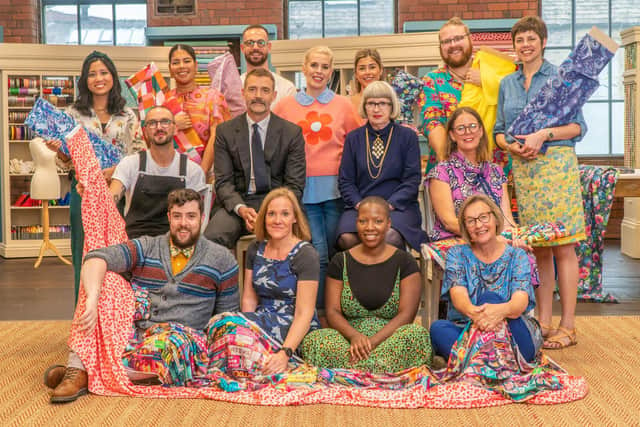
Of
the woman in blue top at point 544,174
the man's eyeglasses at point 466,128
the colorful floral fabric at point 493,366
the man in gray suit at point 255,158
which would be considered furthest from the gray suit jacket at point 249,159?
the colorful floral fabric at point 493,366

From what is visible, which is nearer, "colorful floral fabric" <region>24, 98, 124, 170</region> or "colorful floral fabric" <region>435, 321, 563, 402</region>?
"colorful floral fabric" <region>435, 321, 563, 402</region>

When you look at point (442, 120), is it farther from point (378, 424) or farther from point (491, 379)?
point (378, 424)

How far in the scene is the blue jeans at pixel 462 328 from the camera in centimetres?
333

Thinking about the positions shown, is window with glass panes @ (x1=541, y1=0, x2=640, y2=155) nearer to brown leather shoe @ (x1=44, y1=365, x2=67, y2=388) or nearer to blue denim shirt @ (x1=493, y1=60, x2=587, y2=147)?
blue denim shirt @ (x1=493, y1=60, x2=587, y2=147)

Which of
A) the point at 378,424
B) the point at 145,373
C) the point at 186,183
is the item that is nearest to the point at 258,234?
the point at 186,183

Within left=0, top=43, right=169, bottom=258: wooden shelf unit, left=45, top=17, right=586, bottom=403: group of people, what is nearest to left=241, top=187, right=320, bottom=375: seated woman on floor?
left=45, top=17, right=586, bottom=403: group of people

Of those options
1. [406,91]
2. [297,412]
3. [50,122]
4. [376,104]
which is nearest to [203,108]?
[50,122]

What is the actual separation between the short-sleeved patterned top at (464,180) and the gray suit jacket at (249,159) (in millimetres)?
696

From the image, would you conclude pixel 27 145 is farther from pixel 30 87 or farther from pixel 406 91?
pixel 406 91

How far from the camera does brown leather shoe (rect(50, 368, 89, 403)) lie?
3.11m

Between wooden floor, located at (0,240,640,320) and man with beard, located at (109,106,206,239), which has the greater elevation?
man with beard, located at (109,106,206,239)

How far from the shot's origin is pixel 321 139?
167 inches

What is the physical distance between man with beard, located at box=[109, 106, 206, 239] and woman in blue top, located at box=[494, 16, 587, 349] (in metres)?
1.61

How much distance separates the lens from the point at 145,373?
3250mm
